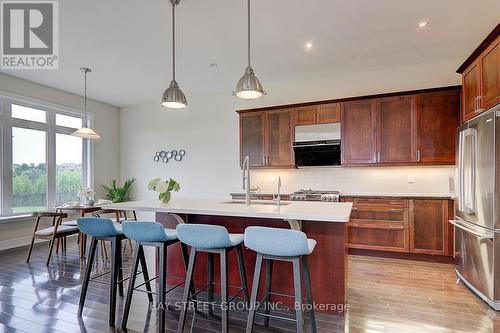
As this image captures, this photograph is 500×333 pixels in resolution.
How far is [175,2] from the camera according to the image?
2.71 metres

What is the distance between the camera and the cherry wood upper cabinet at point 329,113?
176 inches

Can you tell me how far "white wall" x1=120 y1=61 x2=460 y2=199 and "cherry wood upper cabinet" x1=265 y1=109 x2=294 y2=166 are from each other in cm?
43

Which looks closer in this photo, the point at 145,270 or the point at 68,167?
the point at 145,270

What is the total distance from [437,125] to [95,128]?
21.2 feet

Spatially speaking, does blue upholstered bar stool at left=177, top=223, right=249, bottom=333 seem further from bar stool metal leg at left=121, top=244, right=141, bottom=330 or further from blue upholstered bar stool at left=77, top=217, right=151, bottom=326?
blue upholstered bar stool at left=77, top=217, right=151, bottom=326

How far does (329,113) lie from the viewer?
4527 millimetres

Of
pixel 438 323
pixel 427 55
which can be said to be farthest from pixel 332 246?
pixel 427 55

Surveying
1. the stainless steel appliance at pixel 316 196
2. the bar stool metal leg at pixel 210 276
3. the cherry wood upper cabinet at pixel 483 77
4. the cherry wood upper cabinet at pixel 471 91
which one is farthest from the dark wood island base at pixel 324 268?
the cherry wood upper cabinet at pixel 471 91

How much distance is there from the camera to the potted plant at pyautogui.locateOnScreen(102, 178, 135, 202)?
6152 mm

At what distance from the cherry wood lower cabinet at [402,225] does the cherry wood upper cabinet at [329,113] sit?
4.23ft

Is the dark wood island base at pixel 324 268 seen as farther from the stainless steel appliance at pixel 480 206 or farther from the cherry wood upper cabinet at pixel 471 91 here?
the cherry wood upper cabinet at pixel 471 91

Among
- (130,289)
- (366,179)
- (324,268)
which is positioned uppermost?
(366,179)

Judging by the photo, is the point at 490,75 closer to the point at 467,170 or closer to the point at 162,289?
the point at 467,170

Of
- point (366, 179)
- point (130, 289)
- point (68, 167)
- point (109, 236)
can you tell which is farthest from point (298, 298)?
point (68, 167)
